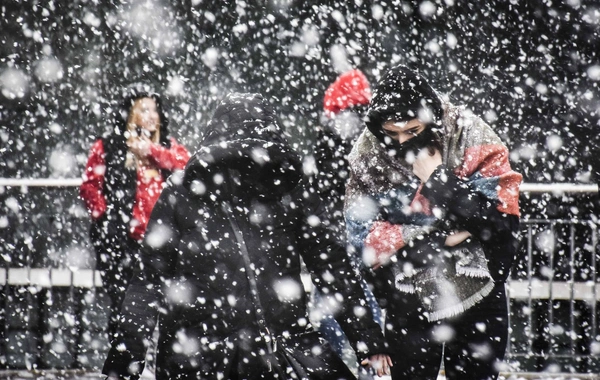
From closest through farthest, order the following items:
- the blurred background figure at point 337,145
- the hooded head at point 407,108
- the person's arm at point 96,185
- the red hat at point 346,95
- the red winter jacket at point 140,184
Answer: the hooded head at point 407,108
the blurred background figure at point 337,145
the red hat at point 346,95
the red winter jacket at point 140,184
the person's arm at point 96,185

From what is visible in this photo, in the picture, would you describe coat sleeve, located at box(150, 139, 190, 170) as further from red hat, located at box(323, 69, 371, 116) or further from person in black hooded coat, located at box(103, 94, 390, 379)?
person in black hooded coat, located at box(103, 94, 390, 379)

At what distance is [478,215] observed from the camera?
2.96 metres

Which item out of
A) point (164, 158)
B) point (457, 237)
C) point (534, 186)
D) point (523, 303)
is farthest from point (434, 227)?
point (523, 303)

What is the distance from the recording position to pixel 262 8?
11.5 meters

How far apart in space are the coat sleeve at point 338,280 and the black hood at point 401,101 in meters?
0.47

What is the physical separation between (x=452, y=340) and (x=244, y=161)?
124 centimetres

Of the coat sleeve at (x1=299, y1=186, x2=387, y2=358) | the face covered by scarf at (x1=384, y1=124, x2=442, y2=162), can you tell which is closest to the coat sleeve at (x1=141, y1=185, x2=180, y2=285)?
the coat sleeve at (x1=299, y1=186, x2=387, y2=358)

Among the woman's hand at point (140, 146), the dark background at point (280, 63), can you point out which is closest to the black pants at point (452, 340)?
the woman's hand at point (140, 146)

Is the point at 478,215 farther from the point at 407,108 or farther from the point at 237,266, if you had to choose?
the point at 237,266

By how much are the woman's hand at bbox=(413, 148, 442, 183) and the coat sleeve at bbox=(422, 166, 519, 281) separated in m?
0.09

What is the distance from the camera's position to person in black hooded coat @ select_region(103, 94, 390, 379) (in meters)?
2.94

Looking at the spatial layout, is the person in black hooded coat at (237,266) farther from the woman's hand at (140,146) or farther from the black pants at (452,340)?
the woman's hand at (140,146)

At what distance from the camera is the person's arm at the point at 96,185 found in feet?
16.5

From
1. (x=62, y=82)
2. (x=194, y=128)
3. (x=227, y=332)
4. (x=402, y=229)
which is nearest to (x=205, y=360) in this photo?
(x=227, y=332)
